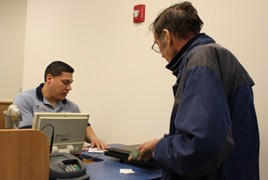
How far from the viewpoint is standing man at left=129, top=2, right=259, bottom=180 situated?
983 mm

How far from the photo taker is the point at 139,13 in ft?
8.48

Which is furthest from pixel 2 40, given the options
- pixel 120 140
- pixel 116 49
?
pixel 120 140

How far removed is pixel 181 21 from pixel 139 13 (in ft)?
4.49

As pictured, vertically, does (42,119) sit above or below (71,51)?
below

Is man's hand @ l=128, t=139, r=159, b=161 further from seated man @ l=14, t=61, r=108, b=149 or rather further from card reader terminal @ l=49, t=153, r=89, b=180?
seated man @ l=14, t=61, r=108, b=149

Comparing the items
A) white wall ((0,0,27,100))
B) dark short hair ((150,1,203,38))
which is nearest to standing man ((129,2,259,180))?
dark short hair ((150,1,203,38))

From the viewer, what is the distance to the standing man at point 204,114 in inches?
38.7

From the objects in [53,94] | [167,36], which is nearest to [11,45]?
[53,94]

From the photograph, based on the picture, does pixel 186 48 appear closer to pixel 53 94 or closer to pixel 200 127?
pixel 200 127

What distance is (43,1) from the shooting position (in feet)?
11.8

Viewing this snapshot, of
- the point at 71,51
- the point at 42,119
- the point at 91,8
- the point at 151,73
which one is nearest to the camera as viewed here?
the point at 42,119

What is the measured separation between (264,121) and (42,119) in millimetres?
1343

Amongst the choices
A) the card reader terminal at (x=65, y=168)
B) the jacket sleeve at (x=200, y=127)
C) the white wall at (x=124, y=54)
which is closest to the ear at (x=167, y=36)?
the jacket sleeve at (x=200, y=127)

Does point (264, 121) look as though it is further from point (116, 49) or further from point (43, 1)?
point (43, 1)
